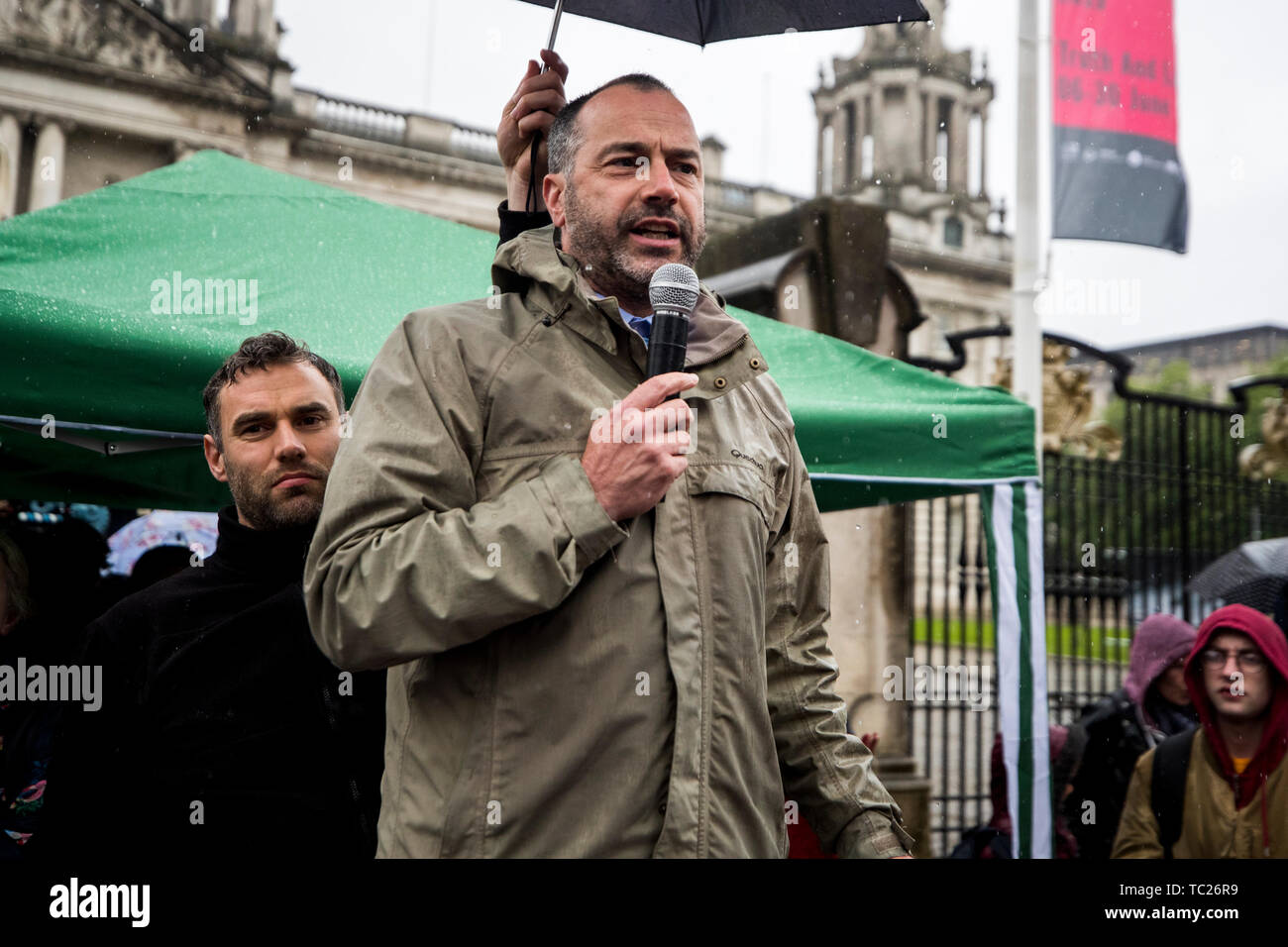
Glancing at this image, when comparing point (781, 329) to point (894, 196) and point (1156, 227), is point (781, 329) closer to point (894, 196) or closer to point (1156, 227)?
point (1156, 227)

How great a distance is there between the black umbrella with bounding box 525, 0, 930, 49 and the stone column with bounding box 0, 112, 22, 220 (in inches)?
792

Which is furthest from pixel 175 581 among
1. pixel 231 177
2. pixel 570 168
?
pixel 231 177

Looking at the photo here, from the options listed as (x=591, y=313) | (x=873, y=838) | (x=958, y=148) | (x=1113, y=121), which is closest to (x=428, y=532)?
(x=591, y=313)

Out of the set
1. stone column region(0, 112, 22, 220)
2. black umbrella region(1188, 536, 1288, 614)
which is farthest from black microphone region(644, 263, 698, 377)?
stone column region(0, 112, 22, 220)

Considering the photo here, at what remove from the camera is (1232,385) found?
368 inches

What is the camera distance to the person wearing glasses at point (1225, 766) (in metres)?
3.89

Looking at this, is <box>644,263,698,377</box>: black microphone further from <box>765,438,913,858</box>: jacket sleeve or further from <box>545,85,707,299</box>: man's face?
<box>765,438,913,858</box>: jacket sleeve

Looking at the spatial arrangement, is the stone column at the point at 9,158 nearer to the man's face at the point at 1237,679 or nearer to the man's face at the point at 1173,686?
the man's face at the point at 1173,686

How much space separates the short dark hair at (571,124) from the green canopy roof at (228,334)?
1334 millimetres

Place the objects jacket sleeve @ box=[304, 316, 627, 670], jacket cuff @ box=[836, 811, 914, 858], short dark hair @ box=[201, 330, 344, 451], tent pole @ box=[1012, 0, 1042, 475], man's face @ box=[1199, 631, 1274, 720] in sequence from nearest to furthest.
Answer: jacket sleeve @ box=[304, 316, 627, 670] < jacket cuff @ box=[836, 811, 914, 858] < short dark hair @ box=[201, 330, 344, 451] < man's face @ box=[1199, 631, 1274, 720] < tent pole @ box=[1012, 0, 1042, 475]

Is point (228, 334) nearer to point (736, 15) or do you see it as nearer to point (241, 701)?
point (241, 701)

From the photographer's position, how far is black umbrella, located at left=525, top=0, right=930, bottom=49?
2.93m

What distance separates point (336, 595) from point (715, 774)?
0.63 m

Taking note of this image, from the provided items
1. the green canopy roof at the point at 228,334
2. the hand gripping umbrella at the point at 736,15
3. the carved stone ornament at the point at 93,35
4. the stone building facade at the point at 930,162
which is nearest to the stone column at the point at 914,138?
the stone building facade at the point at 930,162
